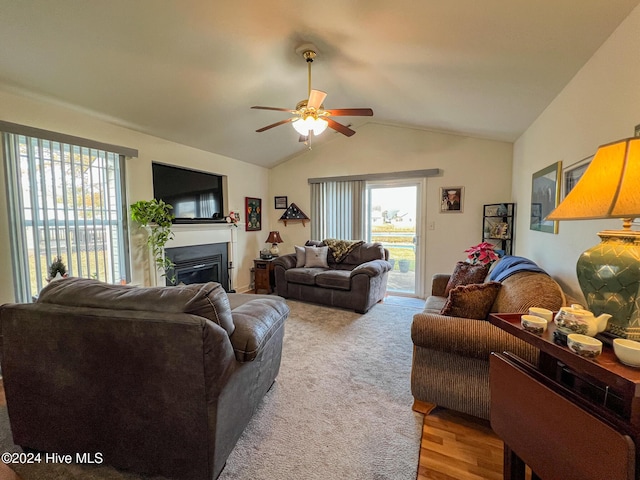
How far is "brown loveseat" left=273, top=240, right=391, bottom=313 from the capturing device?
3.72 meters

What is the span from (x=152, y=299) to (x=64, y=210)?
228 centimetres

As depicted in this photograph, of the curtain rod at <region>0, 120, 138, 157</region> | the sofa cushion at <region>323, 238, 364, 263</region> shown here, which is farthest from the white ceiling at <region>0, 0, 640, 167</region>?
the sofa cushion at <region>323, 238, 364, 263</region>

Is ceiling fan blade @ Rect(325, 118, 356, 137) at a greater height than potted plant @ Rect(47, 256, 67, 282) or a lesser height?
greater

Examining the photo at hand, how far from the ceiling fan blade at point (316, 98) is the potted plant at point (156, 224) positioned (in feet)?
7.05

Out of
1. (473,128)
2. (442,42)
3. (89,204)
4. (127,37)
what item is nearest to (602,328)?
(442,42)

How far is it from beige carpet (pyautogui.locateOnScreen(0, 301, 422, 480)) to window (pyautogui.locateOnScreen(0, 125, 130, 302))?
1.30 m

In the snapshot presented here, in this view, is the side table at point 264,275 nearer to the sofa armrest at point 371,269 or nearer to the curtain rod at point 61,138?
the sofa armrest at point 371,269

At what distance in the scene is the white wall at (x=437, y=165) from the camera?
4078 mm

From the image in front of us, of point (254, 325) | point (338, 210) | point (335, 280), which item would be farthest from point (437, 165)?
point (254, 325)

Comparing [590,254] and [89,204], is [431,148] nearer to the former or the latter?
[590,254]

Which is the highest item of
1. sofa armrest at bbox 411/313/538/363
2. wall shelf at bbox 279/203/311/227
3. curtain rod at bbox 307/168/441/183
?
curtain rod at bbox 307/168/441/183

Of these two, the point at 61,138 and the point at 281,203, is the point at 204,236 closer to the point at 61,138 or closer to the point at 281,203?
the point at 281,203

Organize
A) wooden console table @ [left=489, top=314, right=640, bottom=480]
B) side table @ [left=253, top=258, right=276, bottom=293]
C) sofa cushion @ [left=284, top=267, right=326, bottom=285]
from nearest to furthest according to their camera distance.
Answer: wooden console table @ [left=489, top=314, right=640, bottom=480] → sofa cushion @ [left=284, top=267, right=326, bottom=285] → side table @ [left=253, top=258, right=276, bottom=293]

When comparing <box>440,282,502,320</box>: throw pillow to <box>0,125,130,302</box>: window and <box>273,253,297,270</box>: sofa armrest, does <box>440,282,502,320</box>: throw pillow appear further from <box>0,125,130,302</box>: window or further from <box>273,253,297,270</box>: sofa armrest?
<box>0,125,130,302</box>: window
